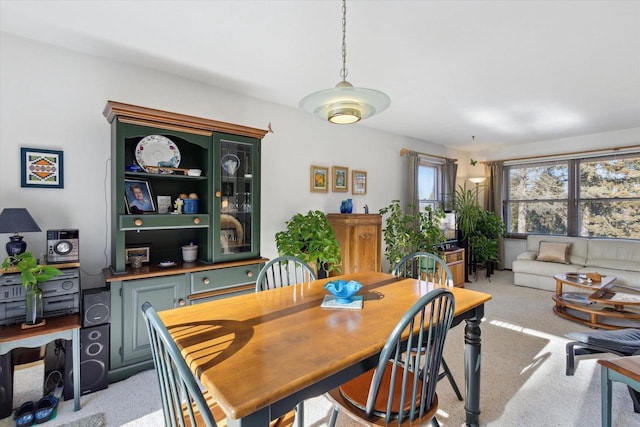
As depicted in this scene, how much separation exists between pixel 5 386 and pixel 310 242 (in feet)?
7.96

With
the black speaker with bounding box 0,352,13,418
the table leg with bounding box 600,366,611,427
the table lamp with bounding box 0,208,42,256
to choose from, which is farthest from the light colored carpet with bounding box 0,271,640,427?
the table lamp with bounding box 0,208,42,256

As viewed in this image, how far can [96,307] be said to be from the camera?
7.34 feet

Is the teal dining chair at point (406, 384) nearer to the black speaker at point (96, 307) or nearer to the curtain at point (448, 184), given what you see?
the black speaker at point (96, 307)

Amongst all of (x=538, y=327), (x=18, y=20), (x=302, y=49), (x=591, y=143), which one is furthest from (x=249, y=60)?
(x=591, y=143)

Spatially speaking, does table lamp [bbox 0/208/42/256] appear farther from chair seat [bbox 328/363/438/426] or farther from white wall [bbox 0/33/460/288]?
chair seat [bbox 328/363/438/426]

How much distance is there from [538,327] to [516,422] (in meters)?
1.91

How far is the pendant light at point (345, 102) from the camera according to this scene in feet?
5.07

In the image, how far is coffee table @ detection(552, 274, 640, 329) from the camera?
3260 mm

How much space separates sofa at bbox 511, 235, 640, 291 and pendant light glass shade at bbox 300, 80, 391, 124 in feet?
15.3

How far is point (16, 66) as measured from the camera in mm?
2287

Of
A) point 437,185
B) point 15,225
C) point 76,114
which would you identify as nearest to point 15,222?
point 15,225

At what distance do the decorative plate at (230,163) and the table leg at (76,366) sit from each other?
162cm

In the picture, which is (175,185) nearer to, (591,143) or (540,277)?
(540,277)

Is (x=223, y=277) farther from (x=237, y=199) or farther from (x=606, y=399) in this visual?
(x=606, y=399)
